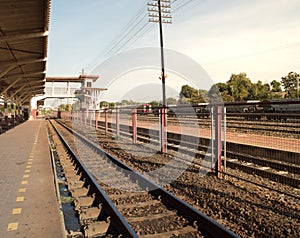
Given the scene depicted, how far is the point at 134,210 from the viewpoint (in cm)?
479

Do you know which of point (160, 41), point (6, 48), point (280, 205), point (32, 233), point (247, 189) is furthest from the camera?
point (160, 41)

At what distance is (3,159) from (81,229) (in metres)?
6.91

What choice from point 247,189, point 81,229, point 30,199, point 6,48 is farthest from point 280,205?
point 6,48

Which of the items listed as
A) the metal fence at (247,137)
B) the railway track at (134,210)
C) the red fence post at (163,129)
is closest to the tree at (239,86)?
the metal fence at (247,137)

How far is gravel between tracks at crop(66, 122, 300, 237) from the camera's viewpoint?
414 cm

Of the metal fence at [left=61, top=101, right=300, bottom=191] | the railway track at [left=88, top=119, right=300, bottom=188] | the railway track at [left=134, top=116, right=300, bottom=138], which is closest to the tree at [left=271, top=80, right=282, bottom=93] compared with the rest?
the metal fence at [left=61, top=101, right=300, bottom=191]

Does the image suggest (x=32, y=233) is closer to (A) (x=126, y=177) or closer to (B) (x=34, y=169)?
(A) (x=126, y=177)

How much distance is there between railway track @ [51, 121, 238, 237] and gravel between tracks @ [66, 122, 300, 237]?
0.43m

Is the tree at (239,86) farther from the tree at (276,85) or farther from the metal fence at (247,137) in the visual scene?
the metal fence at (247,137)

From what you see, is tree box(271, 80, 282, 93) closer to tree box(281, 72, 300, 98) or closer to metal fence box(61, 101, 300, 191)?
tree box(281, 72, 300, 98)

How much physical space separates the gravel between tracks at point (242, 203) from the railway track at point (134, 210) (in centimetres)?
43

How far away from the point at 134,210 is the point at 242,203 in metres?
1.94

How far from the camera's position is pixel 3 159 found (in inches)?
390

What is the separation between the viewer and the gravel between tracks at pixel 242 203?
4137mm
